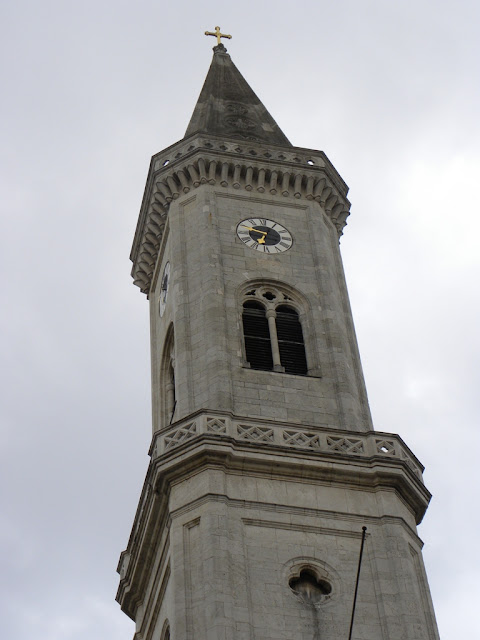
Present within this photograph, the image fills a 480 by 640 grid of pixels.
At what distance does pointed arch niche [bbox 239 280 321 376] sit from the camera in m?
43.3

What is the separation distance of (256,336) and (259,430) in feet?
17.6

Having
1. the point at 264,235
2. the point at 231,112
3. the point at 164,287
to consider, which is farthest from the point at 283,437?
the point at 231,112

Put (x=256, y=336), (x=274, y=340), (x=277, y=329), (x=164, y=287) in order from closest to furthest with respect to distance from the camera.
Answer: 1. (x=274, y=340)
2. (x=256, y=336)
3. (x=277, y=329)
4. (x=164, y=287)

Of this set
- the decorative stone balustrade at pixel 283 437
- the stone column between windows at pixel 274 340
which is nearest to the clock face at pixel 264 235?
the stone column between windows at pixel 274 340

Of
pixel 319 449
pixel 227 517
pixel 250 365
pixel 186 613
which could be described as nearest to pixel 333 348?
pixel 250 365

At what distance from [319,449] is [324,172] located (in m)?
14.3

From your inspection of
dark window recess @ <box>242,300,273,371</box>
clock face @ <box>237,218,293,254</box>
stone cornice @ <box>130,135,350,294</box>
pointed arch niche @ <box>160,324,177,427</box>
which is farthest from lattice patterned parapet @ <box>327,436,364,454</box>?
stone cornice @ <box>130,135,350,294</box>

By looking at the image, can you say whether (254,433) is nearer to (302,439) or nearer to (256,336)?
(302,439)

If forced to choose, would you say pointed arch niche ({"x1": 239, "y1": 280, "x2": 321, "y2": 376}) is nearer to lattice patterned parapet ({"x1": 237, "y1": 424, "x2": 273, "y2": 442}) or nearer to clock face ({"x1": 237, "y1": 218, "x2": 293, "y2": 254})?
clock face ({"x1": 237, "y1": 218, "x2": 293, "y2": 254})

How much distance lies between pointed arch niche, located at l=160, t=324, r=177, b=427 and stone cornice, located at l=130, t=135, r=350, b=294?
517 centimetres

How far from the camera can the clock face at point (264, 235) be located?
46.7 meters

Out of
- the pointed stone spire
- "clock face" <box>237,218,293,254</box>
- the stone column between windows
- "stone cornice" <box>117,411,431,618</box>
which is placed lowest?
"stone cornice" <box>117,411,431,618</box>

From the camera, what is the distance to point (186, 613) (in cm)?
3494

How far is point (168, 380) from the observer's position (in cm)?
4706
